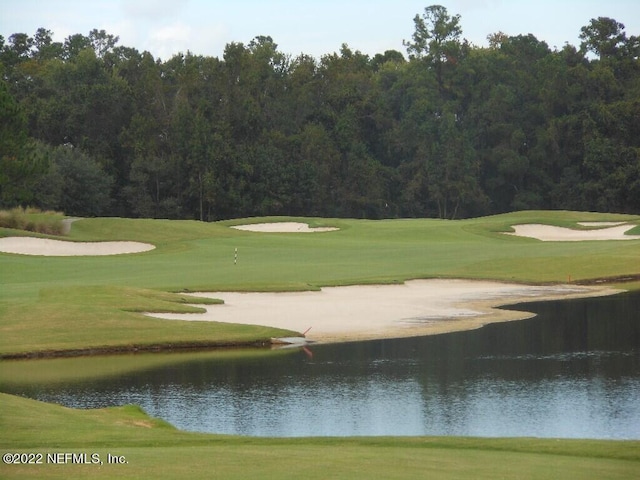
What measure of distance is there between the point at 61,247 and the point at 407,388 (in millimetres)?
28612

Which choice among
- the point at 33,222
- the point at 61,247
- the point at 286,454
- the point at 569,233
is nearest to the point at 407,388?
the point at 286,454

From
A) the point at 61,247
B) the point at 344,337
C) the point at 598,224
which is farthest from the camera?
the point at 598,224

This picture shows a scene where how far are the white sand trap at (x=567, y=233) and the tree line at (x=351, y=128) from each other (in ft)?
102

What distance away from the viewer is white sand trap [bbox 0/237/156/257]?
4666 centimetres

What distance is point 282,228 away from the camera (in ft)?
211

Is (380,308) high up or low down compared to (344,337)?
up

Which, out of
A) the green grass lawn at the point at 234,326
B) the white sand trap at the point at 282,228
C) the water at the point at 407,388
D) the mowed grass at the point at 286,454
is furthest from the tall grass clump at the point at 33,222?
the mowed grass at the point at 286,454

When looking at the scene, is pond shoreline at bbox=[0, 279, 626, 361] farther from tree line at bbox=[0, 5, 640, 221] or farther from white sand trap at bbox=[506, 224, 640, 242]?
tree line at bbox=[0, 5, 640, 221]

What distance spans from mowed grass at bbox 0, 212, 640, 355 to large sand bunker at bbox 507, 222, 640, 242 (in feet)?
2.71

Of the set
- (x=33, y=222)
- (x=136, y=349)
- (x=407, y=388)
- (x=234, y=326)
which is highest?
A: (x=33, y=222)

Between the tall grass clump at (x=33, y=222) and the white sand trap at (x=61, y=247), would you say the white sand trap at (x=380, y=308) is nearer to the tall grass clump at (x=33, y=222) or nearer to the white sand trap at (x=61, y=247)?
the white sand trap at (x=61, y=247)

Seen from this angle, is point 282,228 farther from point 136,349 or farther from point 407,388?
point 407,388

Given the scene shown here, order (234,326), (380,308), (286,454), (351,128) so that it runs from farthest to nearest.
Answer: (351,128)
(380,308)
(234,326)
(286,454)

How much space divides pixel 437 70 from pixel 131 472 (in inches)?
3887
